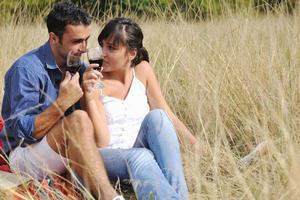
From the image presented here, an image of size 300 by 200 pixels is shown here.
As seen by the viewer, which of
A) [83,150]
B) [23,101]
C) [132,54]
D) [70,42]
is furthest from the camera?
[132,54]

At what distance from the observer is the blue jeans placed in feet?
9.07

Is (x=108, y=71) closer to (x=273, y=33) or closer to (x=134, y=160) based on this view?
(x=134, y=160)

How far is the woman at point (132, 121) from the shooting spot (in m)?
2.85

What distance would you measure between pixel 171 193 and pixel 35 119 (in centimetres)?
70

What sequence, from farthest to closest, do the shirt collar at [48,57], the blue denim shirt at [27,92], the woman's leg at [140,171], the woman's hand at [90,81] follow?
the shirt collar at [48,57] → the woman's hand at [90,81] → the blue denim shirt at [27,92] → the woman's leg at [140,171]

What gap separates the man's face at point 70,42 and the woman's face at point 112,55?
13 cm

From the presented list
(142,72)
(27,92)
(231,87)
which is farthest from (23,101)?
(231,87)

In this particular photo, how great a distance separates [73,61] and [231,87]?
109 cm

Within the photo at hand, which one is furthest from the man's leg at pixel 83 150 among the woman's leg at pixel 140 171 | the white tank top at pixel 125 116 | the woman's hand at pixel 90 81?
the white tank top at pixel 125 116

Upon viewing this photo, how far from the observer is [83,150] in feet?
9.29

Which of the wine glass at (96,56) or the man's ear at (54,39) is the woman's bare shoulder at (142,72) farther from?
the man's ear at (54,39)

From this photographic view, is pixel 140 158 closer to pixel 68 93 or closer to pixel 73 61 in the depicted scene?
pixel 68 93

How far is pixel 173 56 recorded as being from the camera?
486 centimetres

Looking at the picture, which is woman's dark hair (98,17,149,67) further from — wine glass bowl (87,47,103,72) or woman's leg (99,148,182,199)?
woman's leg (99,148,182,199)
